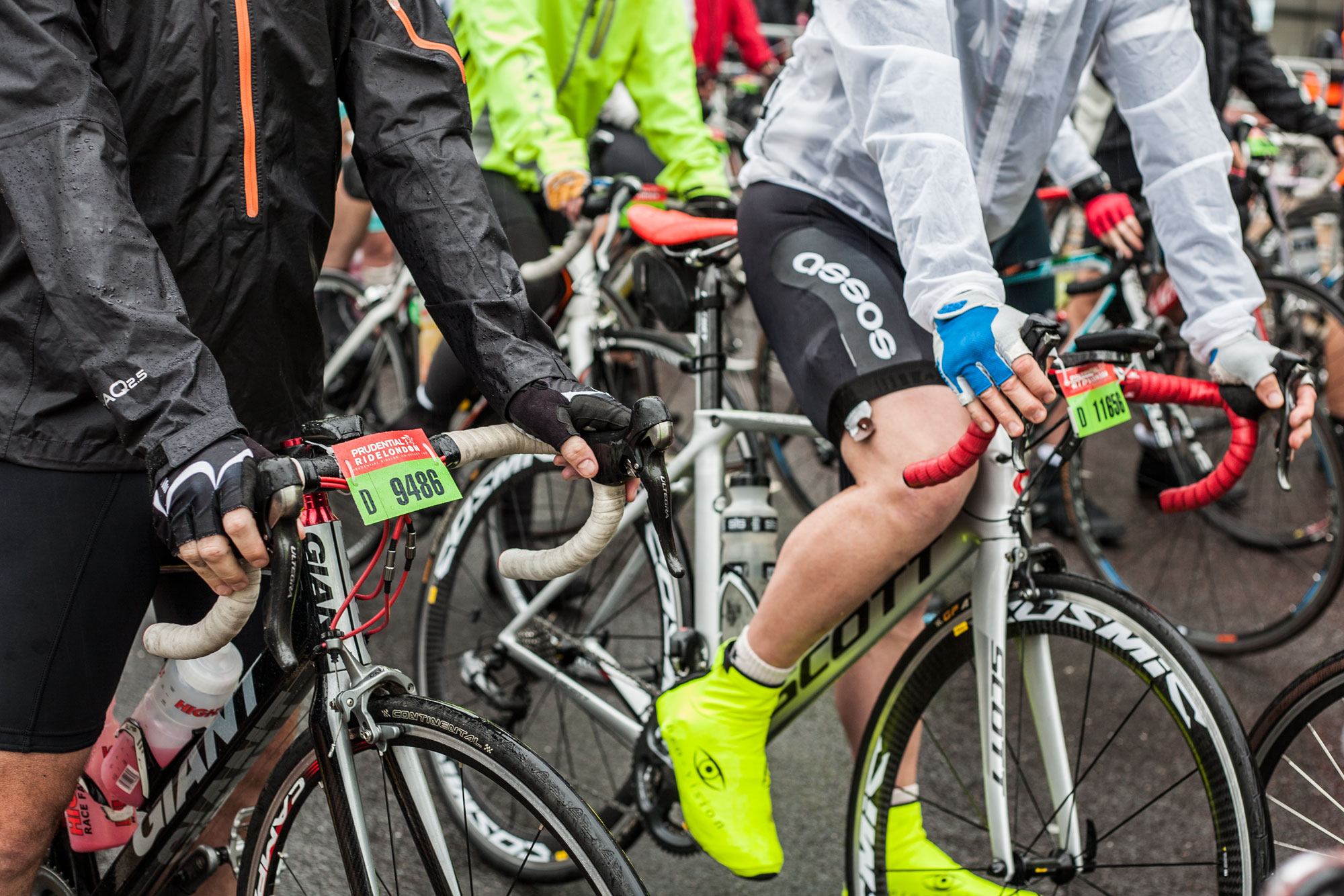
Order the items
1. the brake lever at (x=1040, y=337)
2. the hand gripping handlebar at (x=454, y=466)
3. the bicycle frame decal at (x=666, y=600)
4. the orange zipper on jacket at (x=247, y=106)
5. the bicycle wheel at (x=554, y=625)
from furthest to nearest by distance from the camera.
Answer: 1. the bicycle wheel at (x=554, y=625)
2. the bicycle frame decal at (x=666, y=600)
3. the brake lever at (x=1040, y=337)
4. the orange zipper on jacket at (x=247, y=106)
5. the hand gripping handlebar at (x=454, y=466)

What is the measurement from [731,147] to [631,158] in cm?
383

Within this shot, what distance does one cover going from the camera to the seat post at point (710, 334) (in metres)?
2.49

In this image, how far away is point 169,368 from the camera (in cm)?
133

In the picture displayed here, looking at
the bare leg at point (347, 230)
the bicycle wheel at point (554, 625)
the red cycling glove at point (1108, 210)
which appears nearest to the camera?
the bicycle wheel at point (554, 625)

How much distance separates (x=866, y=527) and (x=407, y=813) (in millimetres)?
860

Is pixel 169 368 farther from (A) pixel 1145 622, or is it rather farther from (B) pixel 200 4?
(A) pixel 1145 622

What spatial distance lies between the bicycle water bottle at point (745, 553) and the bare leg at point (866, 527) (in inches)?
13.0

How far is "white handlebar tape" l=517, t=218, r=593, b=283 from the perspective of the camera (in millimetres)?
3109

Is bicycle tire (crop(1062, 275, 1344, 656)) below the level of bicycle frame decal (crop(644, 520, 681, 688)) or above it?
below

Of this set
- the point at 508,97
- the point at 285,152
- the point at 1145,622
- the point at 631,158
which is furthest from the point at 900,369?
the point at 631,158

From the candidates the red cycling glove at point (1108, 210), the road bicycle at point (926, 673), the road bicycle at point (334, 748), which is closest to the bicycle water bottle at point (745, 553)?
the road bicycle at point (926, 673)

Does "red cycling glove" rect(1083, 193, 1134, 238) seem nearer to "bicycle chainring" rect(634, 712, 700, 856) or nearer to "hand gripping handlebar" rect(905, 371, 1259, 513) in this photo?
"hand gripping handlebar" rect(905, 371, 1259, 513)

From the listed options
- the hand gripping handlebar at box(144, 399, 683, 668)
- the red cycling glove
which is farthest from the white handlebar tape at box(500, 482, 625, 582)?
the red cycling glove

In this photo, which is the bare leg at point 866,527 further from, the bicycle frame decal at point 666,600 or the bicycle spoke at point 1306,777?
the bicycle spoke at point 1306,777
